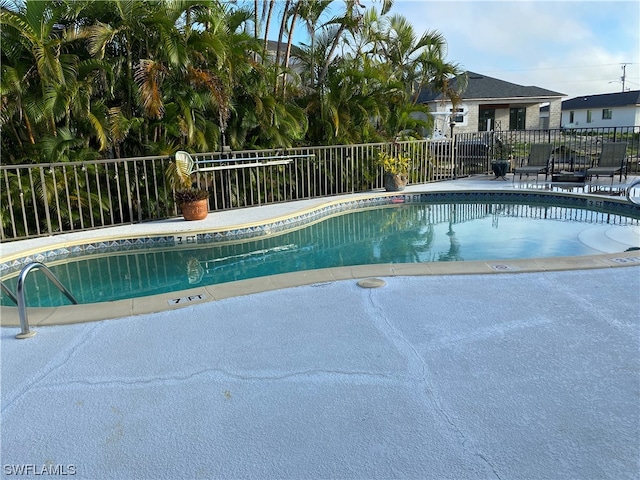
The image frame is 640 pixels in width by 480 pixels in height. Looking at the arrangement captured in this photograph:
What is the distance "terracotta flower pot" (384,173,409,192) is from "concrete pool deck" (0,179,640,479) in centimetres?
737

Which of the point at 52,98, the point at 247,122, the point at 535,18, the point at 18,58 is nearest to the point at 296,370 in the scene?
the point at 52,98

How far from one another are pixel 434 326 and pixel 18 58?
692cm

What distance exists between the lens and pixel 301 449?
7.17 feet

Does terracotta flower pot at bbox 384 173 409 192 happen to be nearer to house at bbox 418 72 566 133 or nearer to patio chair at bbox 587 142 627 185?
patio chair at bbox 587 142 627 185

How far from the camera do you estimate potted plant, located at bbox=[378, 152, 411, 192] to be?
1124 centimetres

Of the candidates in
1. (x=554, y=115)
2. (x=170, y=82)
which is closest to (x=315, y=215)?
(x=170, y=82)

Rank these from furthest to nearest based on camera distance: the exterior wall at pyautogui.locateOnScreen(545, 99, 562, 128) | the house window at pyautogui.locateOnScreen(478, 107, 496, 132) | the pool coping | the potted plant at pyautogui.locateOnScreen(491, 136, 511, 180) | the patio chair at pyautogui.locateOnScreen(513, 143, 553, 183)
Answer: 1. the house window at pyautogui.locateOnScreen(478, 107, 496, 132)
2. the exterior wall at pyautogui.locateOnScreen(545, 99, 562, 128)
3. the potted plant at pyautogui.locateOnScreen(491, 136, 511, 180)
4. the patio chair at pyautogui.locateOnScreen(513, 143, 553, 183)
5. the pool coping

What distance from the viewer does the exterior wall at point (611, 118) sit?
36062 millimetres

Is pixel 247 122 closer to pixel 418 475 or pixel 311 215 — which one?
pixel 311 215

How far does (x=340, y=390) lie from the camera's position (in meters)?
2.67

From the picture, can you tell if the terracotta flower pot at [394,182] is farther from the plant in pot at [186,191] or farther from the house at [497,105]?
the house at [497,105]

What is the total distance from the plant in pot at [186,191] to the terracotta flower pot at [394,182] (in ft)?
14.9

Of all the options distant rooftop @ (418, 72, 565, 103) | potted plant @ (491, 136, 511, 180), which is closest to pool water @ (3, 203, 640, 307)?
potted plant @ (491, 136, 511, 180)

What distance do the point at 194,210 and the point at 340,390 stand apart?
20.5 ft
